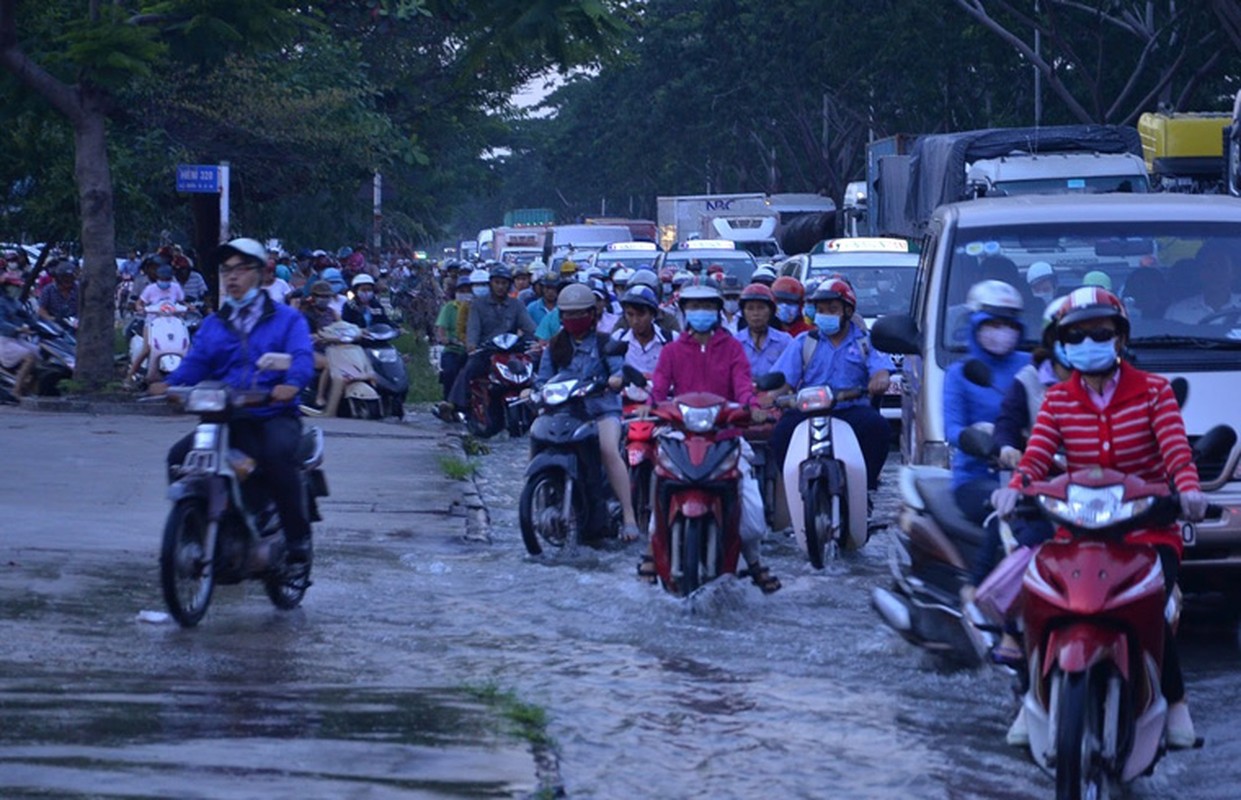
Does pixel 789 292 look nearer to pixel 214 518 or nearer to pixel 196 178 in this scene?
pixel 214 518

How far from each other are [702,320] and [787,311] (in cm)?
371

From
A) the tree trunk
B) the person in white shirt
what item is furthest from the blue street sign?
the person in white shirt

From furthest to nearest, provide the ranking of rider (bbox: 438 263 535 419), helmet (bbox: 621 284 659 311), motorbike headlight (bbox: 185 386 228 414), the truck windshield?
1. rider (bbox: 438 263 535 419)
2. helmet (bbox: 621 284 659 311)
3. the truck windshield
4. motorbike headlight (bbox: 185 386 228 414)

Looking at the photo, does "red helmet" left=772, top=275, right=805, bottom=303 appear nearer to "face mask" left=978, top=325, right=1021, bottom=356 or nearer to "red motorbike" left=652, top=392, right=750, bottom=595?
"red motorbike" left=652, top=392, right=750, bottom=595

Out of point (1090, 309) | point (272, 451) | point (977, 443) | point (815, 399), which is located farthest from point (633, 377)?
point (1090, 309)

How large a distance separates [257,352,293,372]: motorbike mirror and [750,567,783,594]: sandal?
9.21 ft

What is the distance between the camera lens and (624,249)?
1315 inches

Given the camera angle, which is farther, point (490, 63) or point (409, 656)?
point (490, 63)

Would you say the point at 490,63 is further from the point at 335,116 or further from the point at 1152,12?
the point at 1152,12

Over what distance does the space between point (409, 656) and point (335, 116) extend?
2134 cm

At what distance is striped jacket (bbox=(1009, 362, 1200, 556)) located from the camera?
6449 mm

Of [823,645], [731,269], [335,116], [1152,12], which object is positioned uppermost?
[1152,12]

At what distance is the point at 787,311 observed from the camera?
48.5 feet

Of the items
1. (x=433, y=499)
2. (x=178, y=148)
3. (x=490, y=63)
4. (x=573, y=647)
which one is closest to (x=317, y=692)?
(x=573, y=647)
